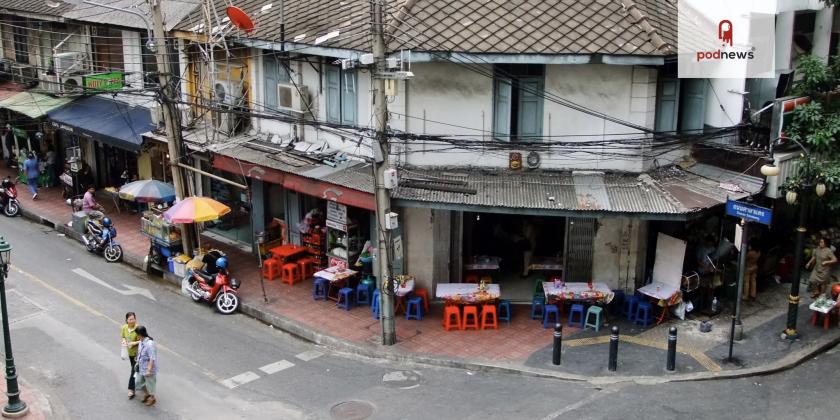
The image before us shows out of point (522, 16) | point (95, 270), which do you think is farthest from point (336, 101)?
point (95, 270)

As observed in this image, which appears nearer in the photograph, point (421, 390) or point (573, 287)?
point (421, 390)

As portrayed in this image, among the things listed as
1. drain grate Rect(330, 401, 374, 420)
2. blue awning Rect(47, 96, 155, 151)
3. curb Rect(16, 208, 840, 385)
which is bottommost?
drain grate Rect(330, 401, 374, 420)

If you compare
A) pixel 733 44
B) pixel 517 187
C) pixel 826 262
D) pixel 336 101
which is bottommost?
pixel 826 262

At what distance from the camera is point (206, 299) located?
65.6 ft

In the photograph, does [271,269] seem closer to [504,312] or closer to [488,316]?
[488,316]

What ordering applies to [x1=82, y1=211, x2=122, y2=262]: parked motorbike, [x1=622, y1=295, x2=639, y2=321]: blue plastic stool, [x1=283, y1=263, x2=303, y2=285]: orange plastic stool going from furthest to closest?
[x1=82, y1=211, x2=122, y2=262]: parked motorbike → [x1=283, y1=263, x2=303, y2=285]: orange plastic stool → [x1=622, y1=295, x2=639, y2=321]: blue plastic stool

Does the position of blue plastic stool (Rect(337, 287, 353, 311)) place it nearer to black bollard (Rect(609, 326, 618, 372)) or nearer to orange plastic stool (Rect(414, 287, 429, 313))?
orange plastic stool (Rect(414, 287, 429, 313))

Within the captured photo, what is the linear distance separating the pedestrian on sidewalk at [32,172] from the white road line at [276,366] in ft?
54.2

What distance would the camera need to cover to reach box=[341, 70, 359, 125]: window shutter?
19.7 meters

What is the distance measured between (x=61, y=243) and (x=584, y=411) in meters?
17.3

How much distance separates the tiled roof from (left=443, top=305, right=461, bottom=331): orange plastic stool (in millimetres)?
5625

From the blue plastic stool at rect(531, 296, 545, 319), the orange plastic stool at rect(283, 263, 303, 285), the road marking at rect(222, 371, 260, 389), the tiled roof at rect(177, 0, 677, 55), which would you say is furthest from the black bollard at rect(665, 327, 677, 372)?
the orange plastic stool at rect(283, 263, 303, 285)

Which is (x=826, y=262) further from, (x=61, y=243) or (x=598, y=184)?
(x=61, y=243)

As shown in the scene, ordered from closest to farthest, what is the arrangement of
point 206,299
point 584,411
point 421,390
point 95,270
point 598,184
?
point 584,411
point 421,390
point 598,184
point 206,299
point 95,270
